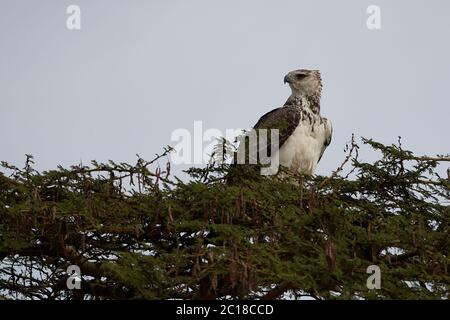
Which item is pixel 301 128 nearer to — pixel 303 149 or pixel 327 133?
pixel 303 149

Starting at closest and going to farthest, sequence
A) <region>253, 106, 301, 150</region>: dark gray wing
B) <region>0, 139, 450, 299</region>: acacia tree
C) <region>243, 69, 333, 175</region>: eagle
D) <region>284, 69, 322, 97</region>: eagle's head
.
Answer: <region>0, 139, 450, 299</region>: acacia tree, <region>253, 106, 301, 150</region>: dark gray wing, <region>243, 69, 333, 175</region>: eagle, <region>284, 69, 322, 97</region>: eagle's head

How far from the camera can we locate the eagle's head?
17.0 m

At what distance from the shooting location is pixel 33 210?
10.5 meters

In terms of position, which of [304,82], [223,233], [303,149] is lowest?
[223,233]

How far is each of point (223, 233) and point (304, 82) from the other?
7022mm

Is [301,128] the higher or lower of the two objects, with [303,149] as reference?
higher

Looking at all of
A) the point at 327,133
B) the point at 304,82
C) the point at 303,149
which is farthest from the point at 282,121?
the point at 304,82

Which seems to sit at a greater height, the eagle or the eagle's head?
the eagle's head

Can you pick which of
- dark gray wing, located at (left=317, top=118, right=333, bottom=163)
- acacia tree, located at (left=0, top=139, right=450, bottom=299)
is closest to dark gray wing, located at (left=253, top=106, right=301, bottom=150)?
dark gray wing, located at (left=317, top=118, right=333, bottom=163)

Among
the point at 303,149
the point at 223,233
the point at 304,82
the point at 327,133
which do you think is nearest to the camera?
the point at 223,233

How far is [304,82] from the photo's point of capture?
674 inches

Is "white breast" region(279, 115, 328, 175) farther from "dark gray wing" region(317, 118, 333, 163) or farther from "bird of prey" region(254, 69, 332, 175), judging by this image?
"dark gray wing" region(317, 118, 333, 163)

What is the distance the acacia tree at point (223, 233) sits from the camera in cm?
966
